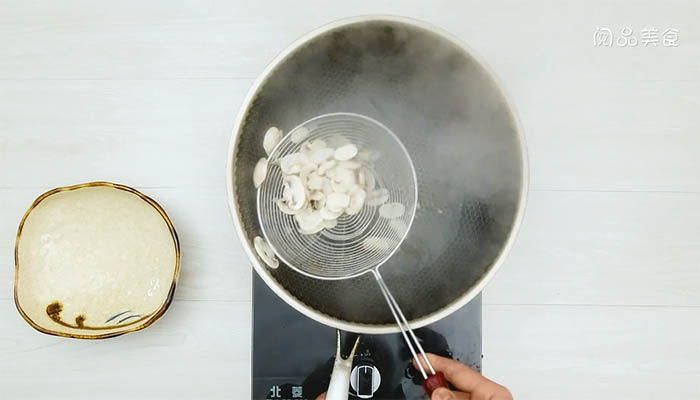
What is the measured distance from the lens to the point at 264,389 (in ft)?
2.75

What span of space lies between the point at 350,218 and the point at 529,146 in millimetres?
341

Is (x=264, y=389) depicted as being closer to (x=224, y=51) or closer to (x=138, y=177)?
(x=138, y=177)

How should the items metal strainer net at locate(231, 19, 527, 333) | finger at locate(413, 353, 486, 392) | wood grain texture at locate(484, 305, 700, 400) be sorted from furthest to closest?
wood grain texture at locate(484, 305, 700, 400) → finger at locate(413, 353, 486, 392) → metal strainer net at locate(231, 19, 527, 333)

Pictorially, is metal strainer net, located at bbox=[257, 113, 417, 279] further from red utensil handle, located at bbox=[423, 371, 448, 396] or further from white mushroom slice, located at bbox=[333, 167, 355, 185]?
red utensil handle, located at bbox=[423, 371, 448, 396]

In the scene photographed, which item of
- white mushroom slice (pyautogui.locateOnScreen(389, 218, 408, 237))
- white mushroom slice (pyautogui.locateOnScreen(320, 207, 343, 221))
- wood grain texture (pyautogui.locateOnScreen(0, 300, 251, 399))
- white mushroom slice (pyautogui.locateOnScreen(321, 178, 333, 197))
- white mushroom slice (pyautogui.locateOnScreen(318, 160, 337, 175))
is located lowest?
wood grain texture (pyautogui.locateOnScreen(0, 300, 251, 399))

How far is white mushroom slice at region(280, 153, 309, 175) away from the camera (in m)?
0.68

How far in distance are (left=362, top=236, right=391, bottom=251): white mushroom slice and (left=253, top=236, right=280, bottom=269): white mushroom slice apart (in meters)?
0.11

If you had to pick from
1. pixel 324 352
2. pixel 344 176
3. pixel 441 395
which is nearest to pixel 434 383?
pixel 441 395

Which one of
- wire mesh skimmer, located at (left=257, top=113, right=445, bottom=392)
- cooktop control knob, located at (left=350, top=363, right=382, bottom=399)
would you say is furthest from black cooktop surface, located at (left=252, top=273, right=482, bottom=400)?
wire mesh skimmer, located at (left=257, top=113, right=445, bottom=392)

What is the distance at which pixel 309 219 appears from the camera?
2.28 ft

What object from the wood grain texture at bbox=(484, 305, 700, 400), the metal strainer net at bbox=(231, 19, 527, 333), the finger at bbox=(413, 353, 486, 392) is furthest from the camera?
the wood grain texture at bbox=(484, 305, 700, 400)

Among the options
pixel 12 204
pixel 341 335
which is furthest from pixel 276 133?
pixel 12 204

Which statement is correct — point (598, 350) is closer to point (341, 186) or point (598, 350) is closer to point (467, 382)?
point (467, 382)

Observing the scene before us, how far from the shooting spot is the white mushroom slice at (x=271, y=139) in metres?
0.67
